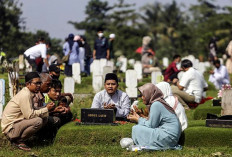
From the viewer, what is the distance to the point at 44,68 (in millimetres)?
18938

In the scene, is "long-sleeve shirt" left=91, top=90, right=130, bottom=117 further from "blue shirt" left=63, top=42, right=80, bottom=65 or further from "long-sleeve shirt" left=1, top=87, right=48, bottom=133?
"blue shirt" left=63, top=42, right=80, bottom=65

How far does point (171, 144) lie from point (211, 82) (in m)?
11.9

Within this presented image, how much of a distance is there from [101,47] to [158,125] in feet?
43.3

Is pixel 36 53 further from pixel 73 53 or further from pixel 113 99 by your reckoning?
pixel 113 99

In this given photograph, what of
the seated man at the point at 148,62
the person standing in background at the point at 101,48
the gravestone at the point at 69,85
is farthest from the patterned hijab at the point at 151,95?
the seated man at the point at 148,62

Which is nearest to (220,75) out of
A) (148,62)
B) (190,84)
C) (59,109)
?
(148,62)

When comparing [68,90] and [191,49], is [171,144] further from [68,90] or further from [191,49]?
[191,49]

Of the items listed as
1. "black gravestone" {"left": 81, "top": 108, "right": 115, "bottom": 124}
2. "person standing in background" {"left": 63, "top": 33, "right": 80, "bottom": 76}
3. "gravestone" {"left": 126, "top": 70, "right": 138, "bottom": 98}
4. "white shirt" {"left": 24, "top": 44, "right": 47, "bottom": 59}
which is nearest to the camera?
"black gravestone" {"left": 81, "top": 108, "right": 115, "bottom": 124}

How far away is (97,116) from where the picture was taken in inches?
398

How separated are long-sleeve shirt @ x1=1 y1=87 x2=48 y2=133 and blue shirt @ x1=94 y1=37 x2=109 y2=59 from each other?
41.5 feet

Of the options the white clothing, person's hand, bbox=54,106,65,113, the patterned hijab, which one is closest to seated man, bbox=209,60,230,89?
the white clothing

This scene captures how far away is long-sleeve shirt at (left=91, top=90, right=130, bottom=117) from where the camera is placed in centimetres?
1084

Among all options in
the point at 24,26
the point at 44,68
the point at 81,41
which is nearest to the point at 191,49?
the point at 24,26

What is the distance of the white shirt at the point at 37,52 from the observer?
16.9m
